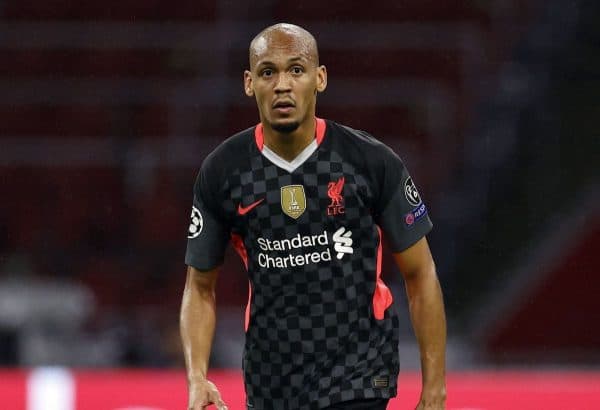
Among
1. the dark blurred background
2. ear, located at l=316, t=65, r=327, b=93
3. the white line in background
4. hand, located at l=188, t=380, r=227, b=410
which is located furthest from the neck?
the dark blurred background

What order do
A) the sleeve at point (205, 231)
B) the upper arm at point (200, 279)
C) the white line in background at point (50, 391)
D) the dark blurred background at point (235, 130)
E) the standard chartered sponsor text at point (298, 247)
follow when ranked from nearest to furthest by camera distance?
1. the standard chartered sponsor text at point (298, 247)
2. the sleeve at point (205, 231)
3. the upper arm at point (200, 279)
4. the white line in background at point (50, 391)
5. the dark blurred background at point (235, 130)

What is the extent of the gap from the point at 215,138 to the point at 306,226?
218 inches

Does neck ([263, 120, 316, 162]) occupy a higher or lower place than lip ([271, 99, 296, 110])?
lower

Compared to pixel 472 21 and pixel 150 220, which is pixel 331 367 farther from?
pixel 472 21

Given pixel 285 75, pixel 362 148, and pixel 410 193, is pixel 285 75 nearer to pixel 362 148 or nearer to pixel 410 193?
pixel 362 148

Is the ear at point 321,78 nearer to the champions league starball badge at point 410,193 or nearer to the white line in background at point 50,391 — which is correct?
the champions league starball badge at point 410,193

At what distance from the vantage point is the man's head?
350 centimetres

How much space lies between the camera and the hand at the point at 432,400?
3.57 m

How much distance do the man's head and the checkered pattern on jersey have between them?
17cm

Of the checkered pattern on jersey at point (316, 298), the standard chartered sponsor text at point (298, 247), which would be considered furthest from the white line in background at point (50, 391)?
the standard chartered sponsor text at point (298, 247)

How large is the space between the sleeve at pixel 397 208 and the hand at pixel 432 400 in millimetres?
397

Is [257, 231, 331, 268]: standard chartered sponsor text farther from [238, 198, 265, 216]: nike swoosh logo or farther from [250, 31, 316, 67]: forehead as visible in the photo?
[250, 31, 316, 67]: forehead

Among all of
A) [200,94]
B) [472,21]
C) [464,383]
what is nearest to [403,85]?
[472,21]

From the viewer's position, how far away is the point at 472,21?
396 inches
